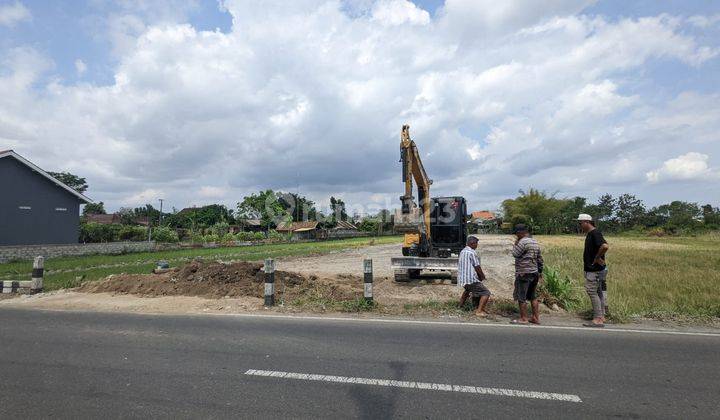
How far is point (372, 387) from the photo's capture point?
416 cm

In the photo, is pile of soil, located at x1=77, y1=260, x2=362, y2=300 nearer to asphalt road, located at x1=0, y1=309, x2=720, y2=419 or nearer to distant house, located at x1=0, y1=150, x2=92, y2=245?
asphalt road, located at x1=0, y1=309, x2=720, y2=419

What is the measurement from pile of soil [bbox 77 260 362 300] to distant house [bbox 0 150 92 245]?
66.8 ft

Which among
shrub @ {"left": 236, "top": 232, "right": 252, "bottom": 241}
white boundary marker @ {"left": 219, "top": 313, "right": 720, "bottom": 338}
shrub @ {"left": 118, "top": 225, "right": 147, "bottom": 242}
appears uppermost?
shrub @ {"left": 118, "top": 225, "right": 147, "bottom": 242}

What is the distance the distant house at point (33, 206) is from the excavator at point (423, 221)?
26.5m

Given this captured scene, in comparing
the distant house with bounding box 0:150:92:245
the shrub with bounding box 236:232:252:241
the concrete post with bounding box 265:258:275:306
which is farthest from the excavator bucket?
the shrub with bounding box 236:232:252:241

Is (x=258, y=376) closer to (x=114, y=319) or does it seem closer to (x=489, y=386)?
(x=489, y=386)

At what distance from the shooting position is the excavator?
13297mm

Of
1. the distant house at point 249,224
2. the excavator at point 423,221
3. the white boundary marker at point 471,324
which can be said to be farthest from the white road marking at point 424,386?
the distant house at point 249,224

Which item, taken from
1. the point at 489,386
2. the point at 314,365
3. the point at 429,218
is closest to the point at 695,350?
the point at 489,386

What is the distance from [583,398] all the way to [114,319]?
784cm

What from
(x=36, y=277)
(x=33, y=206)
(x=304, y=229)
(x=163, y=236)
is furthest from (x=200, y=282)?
(x=304, y=229)

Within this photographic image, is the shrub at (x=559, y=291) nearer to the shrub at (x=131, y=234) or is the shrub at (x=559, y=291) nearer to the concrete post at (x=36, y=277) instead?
the concrete post at (x=36, y=277)

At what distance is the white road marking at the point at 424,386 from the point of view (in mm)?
3963

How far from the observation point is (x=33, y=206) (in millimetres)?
27438
